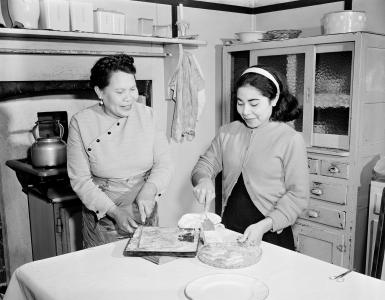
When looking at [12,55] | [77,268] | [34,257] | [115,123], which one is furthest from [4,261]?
[77,268]

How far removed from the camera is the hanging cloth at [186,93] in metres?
3.66

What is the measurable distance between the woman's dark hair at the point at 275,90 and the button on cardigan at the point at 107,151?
536mm

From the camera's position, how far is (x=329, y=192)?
3223 millimetres

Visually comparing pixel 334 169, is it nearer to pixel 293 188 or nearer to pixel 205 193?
pixel 293 188

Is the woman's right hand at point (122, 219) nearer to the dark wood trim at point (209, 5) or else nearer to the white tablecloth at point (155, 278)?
the white tablecloth at point (155, 278)

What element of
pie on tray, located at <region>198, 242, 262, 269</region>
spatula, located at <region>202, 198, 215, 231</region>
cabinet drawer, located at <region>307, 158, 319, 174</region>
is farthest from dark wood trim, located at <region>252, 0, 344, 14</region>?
pie on tray, located at <region>198, 242, 262, 269</region>

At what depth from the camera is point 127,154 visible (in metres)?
2.15

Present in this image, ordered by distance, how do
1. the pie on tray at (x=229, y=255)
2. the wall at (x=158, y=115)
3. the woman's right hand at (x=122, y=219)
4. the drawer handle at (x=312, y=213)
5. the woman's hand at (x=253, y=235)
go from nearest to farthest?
the pie on tray at (x=229, y=255)
the woman's hand at (x=253, y=235)
the woman's right hand at (x=122, y=219)
the wall at (x=158, y=115)
the drawer handle at (x=312, y=213)

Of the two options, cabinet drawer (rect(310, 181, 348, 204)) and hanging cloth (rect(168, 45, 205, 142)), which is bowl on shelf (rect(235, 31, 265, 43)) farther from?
cabinet drawer (rect(310, 181, 348, 204))

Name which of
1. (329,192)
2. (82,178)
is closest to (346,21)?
(329,192)

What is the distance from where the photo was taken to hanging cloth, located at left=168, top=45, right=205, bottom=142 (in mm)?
3660

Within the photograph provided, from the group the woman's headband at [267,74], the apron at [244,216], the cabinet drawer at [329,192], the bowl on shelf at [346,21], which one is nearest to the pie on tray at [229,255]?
the apron at [244,216]

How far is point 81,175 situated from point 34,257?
4.63 ft

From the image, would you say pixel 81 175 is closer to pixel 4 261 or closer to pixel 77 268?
pixel 77 268
